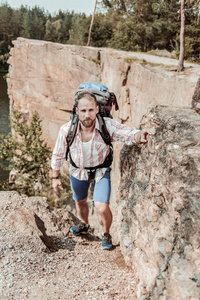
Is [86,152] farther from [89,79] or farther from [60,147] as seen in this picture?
[89,79]

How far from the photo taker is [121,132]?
133 inches

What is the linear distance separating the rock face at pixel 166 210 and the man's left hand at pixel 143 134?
0.27 ft

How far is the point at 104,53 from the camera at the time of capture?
13.9 meters

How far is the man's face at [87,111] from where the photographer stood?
3322 mm

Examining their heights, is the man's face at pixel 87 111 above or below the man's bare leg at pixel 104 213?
above

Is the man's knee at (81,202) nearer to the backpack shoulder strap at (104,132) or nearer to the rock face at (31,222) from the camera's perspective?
the rock face at (31,222)

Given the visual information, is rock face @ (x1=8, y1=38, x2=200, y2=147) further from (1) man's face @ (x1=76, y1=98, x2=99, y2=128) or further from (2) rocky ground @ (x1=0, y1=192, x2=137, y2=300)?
(2) rocky ground @ (x1=0, y1=192, x2=137, y2=300)

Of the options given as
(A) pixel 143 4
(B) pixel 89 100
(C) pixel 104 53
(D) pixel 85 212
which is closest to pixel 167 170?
(B) pixel 89 100

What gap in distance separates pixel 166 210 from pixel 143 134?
1127 millimetres

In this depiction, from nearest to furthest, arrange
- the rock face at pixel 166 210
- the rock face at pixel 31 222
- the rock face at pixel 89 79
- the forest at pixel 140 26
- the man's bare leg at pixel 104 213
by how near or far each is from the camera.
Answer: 1. the rock face at pixel 166 210
2. the man's bare leg at pixel 104 213
3. the rock face at pixel 31 222
4. the rock face at pixel 89 79
5. the forest at pixel 140 26

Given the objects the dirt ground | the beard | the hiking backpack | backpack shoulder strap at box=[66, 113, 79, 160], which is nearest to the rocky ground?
the dirt ground

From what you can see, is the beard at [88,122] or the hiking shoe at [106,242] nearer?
the beard at [88,122]

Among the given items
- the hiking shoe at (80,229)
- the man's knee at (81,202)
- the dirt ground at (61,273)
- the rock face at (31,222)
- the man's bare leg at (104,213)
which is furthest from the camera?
the hiking shoe at (80,229)

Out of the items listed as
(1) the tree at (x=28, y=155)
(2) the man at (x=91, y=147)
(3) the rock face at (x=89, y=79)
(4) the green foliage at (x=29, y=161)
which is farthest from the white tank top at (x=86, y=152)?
(1) the tree at (x=28, y=155)
